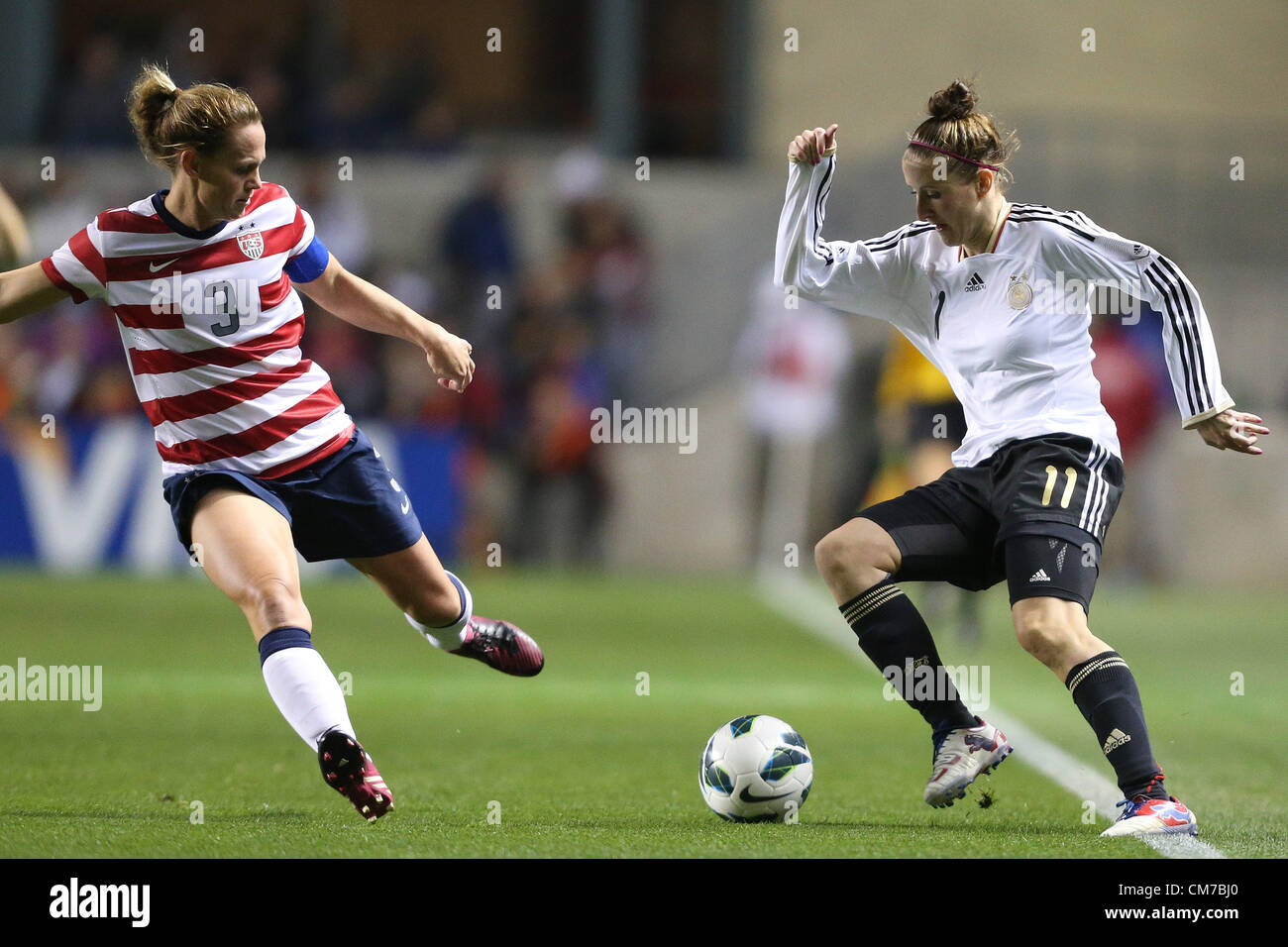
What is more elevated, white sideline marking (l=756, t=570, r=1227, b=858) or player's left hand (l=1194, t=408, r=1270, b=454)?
player's left hand (l=1194, t=408, r=1270, b=454)

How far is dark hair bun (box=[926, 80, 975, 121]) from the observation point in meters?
5.48

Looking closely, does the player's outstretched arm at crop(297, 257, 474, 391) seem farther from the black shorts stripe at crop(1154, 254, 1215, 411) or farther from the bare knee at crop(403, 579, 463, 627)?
the black shorts stripe at crop(1154, 254, 1215, 411)

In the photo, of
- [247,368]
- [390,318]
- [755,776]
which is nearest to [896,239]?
[390,318]

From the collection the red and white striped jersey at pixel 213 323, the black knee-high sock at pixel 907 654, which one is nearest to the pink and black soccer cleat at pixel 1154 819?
the black knee-high sock at pixel 907 654

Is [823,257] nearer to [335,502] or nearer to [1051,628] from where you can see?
[1051,628]

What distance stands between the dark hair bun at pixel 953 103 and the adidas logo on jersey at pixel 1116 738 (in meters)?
1.95

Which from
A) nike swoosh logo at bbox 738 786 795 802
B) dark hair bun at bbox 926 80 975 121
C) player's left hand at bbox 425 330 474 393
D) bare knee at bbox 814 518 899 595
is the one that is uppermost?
dark hair bun at bbox 926 80 975 121

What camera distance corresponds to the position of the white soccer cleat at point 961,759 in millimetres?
5480

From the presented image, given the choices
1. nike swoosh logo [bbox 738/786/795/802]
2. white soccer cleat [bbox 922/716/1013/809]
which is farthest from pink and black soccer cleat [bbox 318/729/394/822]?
white soccer cleat [bbox 922/716/1013/809]

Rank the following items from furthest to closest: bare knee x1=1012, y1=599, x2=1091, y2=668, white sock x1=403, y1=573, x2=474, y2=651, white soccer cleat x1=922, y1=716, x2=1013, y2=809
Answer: white sock x1=403, y1=573, x2=474, y2=651, white soccer cleat x1=922, y1=716, x2=1013, y2=809, bare knee x1=1012, y1=599, x2=1091, y2=668

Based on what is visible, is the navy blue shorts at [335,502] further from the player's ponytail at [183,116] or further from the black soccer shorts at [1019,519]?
the black soccer shorts at [1019,519]

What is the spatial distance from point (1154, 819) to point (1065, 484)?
1032 mm

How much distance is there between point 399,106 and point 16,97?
4.38m
